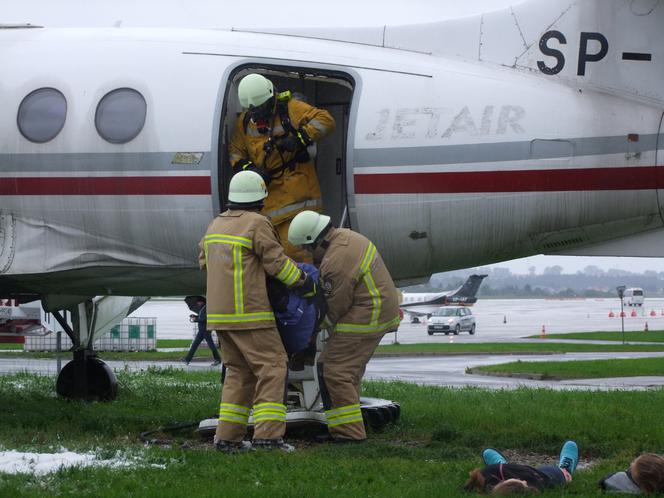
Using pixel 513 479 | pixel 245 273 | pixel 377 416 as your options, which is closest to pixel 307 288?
pixel 245 273

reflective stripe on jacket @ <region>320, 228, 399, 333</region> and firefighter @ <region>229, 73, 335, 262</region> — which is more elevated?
firefighter @ <region>229, 73, 335, 262</region>

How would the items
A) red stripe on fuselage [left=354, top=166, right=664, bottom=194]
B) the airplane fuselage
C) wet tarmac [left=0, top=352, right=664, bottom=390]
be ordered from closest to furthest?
1. red stripe on fuselage [left=354, top=166, right=664, bottom=194]
2. the airplane fuselage
3. wet tarmac [left=0, top=352, right=664, bottom=390]

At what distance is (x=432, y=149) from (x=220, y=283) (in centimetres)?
245

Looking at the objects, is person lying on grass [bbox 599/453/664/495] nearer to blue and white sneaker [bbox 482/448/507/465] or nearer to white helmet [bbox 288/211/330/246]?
blue and white sneaker [bbox 482/448/507/465]

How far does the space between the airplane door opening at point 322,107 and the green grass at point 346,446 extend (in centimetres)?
249

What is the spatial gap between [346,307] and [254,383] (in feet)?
3.76

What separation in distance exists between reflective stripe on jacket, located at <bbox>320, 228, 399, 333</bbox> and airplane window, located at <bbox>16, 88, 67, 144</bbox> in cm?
312

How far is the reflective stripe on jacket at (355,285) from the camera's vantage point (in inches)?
403

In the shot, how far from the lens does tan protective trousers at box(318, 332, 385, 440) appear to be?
10.2m

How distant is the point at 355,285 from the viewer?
1030 centimetres

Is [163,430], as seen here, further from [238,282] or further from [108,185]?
[108,185]

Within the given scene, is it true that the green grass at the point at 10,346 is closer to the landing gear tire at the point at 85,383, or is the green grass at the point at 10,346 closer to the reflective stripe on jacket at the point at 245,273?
the landing gear tire at the point at 85,383

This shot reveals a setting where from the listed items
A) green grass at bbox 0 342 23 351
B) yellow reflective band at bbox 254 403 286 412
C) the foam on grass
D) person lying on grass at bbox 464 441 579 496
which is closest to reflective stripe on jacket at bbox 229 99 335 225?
yellow reflective band at bbox 254 403 286 412

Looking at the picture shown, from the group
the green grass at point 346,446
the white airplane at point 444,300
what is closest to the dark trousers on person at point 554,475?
the green grass at point 346,446
